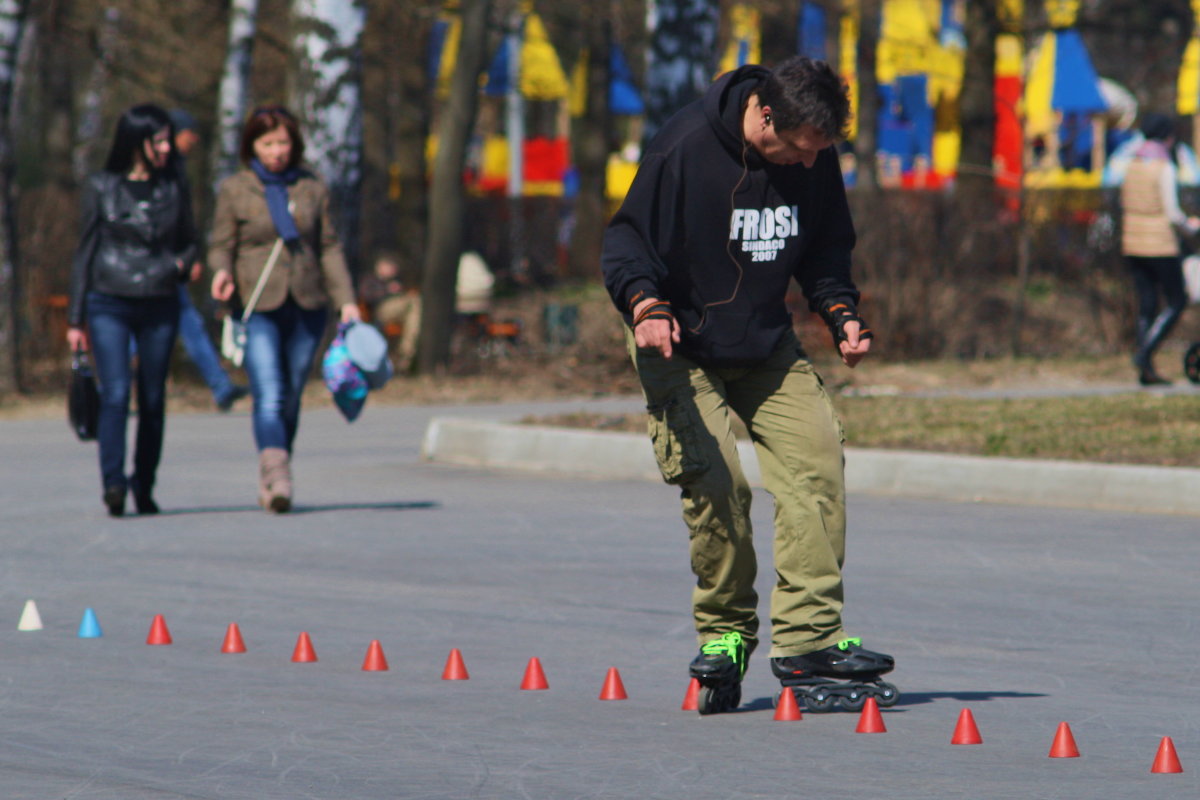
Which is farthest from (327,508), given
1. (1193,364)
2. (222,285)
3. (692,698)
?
(1193,364)

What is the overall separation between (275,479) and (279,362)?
552 mm

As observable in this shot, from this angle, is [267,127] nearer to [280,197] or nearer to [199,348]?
[280,197]

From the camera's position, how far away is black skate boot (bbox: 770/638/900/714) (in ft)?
17.6

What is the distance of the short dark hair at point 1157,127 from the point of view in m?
14.8

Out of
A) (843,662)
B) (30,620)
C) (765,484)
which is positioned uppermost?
(765,484)

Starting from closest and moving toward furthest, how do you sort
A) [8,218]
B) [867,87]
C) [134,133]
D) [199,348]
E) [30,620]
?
[30,620], [134,133], [199,348], [8,218], [867,87]

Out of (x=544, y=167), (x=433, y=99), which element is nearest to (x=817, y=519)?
(x=433, y=99)

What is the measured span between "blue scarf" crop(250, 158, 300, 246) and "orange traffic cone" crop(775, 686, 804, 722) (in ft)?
15.9

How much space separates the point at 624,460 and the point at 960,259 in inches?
330

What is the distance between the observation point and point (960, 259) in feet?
63.0

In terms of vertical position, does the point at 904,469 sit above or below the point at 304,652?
above

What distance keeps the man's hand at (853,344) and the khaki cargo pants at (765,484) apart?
13cm

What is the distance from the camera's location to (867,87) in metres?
31.4

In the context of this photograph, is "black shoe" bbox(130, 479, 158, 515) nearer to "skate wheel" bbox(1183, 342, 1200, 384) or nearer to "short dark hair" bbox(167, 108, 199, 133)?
"short dark hair" bbox(167, 108, 199, 133)
